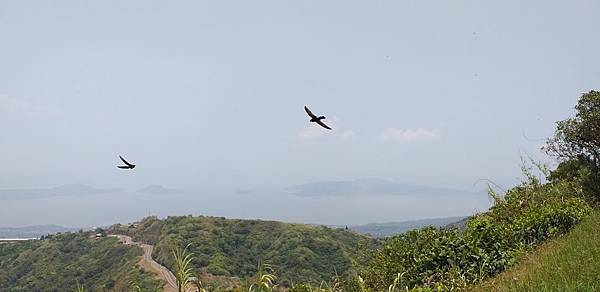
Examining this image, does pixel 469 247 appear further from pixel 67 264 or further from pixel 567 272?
pixel 67 264

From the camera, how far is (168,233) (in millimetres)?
122625

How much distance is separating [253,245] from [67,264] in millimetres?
41962

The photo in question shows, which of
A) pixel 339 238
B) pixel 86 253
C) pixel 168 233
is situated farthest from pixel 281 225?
pixel 86 253

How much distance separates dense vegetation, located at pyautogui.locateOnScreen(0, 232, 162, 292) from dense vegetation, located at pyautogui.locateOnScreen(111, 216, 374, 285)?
27.7 feet

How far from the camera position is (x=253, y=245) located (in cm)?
11050

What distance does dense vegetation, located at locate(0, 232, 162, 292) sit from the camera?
300ft

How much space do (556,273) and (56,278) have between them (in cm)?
10936

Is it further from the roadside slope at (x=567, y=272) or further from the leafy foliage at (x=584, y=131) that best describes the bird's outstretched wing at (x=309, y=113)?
the leafy foliage at (x=584, y=131)

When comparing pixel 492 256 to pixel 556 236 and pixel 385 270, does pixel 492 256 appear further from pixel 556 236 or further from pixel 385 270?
pixel 385 270

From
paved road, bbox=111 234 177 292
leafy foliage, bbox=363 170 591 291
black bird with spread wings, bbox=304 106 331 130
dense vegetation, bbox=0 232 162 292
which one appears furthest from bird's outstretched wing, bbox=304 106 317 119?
dense vegetation, bbox=0 232 162 292

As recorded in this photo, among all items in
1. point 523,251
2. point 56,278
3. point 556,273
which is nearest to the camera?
point 556,273

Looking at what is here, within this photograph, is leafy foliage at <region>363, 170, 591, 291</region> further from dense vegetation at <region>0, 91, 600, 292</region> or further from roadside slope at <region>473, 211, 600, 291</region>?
roadside slope at <region>473, 211, 600, 291</region>

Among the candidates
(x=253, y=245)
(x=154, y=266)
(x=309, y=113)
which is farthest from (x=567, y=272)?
(x=253, y=245)

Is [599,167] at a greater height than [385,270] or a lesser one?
greater
